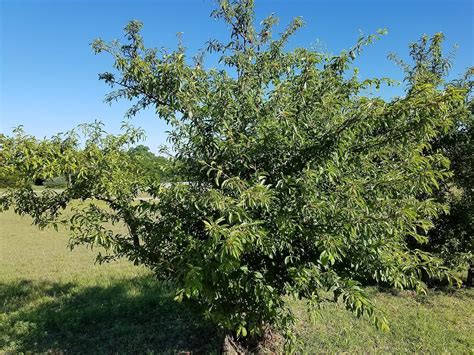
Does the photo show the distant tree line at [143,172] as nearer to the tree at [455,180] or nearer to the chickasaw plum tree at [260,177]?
the chickasaw plum tree at [260,177]

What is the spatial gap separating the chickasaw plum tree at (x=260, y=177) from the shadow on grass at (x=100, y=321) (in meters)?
1.61

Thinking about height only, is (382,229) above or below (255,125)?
below

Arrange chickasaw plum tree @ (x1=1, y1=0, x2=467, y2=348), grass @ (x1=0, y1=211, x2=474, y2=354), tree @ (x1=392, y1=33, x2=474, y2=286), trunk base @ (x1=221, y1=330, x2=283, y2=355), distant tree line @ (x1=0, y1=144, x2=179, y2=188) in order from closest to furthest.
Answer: chickasaw plum tree @ (x1=1, y1=0, x2=467, y2=348)
distant tree line @ (x1=0, y1=144, x2=179, y2=188)
trunk base @ (x1=221, y1=330, x2=283, y2=355)
grass @ (x1=0, y1=211, x2=474, y2=354)
tree @ (x1=392, y1=33, x2=474, y2=286)

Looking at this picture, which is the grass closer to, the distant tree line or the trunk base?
the trunk base

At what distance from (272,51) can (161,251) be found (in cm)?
217

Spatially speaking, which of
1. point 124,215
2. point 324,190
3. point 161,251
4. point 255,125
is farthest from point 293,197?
point 124,215

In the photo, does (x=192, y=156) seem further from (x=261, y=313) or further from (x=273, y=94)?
(x=261, y=313)

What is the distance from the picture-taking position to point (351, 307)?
112 inches

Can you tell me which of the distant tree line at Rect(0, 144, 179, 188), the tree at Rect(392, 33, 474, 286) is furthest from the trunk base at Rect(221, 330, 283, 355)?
the tree at Rect(392, 33, 474, 286)

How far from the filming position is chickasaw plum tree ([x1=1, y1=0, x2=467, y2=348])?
2.85m

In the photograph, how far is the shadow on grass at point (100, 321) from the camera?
5.20m

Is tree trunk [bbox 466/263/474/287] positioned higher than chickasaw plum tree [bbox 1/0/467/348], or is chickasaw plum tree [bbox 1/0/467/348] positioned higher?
chickasaw plum tree [bbox 1/0/467/348]

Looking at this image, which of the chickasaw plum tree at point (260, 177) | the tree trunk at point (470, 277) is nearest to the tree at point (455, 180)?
the tree trunk at point (470, 277)

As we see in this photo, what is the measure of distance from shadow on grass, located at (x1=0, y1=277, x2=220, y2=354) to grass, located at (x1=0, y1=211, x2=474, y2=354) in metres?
0.01
